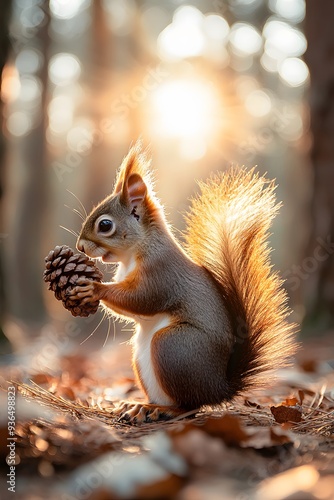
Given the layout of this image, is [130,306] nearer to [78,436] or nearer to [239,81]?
[78,436]

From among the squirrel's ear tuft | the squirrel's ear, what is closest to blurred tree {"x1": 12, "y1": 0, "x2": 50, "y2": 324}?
the squirrel's ear tuft

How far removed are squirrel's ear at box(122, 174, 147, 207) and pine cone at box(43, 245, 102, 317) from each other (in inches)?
12.2

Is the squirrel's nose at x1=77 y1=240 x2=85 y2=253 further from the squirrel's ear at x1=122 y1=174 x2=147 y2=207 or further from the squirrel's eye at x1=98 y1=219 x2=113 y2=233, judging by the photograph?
the squirrel's ear at x1=122 y1=174 x2=147 y2=207

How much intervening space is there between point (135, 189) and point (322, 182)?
7.88ft

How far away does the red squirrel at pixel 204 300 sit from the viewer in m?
1.73

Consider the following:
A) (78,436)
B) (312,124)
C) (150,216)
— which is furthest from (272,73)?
(78,436)

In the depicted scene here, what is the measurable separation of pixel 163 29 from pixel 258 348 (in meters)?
11.4

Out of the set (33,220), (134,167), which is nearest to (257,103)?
(33,220)

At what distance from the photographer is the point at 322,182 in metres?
4.13

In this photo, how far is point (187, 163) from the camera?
580 inches

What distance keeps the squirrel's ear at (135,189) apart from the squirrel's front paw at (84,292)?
1.11 feet

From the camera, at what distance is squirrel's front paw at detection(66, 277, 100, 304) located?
1.79m

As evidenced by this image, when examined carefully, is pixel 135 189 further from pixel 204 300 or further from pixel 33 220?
pixel 33 220

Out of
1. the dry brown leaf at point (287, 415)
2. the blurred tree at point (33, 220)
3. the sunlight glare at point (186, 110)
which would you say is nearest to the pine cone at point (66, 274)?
the dry brown leaf at point (287, 415)
